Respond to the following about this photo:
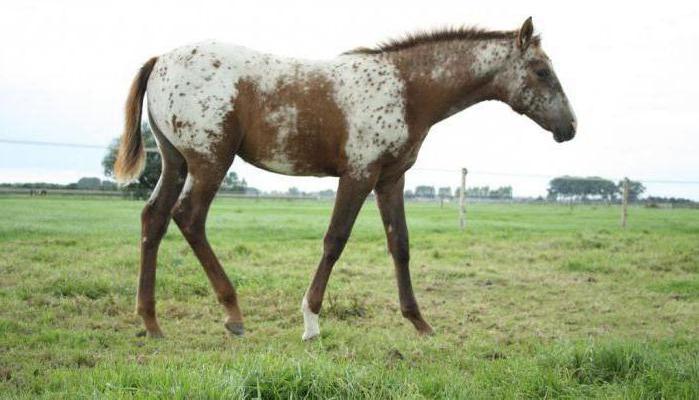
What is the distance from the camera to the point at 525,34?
4.62m

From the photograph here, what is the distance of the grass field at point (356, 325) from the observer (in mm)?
2836

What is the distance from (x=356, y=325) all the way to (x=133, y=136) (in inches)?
99.1

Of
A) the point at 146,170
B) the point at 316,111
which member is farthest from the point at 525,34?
the point at 146,170

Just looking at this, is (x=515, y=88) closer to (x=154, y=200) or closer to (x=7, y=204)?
(x=154, y=200)

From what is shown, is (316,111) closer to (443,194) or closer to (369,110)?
(369,110)

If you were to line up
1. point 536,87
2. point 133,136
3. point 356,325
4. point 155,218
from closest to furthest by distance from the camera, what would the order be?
1. point 155,218
2. point 536,87
3. point 133,136
4. point 356,325

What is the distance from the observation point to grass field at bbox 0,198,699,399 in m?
2.84

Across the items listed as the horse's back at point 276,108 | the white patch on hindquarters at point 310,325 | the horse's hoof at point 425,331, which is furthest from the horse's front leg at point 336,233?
the horse's hoof at point 425,331

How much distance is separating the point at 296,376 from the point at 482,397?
92cm

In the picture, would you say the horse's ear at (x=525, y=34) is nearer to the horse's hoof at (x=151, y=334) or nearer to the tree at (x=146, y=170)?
the horse's hoof at (x=151, y=334)

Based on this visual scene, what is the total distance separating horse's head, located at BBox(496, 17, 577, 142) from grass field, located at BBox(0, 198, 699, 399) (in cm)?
180

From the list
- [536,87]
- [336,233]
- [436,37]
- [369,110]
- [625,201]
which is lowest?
[336,233]

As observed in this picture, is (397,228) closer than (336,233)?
No

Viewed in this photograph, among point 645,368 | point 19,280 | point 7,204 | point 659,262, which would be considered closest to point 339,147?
point 645,368
